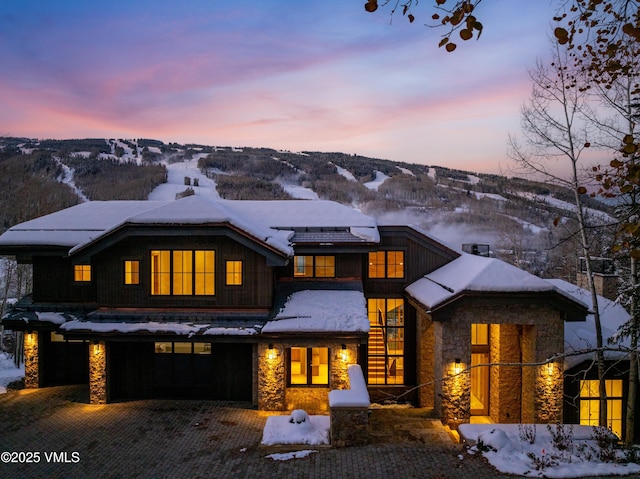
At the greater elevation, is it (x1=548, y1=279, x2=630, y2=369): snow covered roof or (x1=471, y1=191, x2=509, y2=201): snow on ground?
(x1=471, y1=191, x2=509, y2=201): snow on ground

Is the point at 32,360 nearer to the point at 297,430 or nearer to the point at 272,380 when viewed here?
the point at 272,380

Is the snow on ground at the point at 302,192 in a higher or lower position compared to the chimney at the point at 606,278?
higher

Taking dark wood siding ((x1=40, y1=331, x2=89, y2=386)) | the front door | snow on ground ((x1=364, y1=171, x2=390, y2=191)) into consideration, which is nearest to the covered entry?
dark wood siding ((x1=40, y1=331, x2=89, y2=386))

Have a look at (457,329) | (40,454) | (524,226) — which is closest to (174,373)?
(40,454)

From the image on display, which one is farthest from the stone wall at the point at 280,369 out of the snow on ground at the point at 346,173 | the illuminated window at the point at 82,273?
the snow on ground at the point at 346,173

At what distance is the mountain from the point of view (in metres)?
37.5

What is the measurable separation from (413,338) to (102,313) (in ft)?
39.8

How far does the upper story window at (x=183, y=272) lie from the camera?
15.3m

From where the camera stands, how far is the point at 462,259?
1805cm

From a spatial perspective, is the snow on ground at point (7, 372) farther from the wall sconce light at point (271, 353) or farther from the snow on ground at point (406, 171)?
the snow on ground at point (406, 171)

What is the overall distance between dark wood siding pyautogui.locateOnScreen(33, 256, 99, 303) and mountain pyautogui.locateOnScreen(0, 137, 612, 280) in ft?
46.4

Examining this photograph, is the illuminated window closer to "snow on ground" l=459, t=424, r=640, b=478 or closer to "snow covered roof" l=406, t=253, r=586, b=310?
"snow covered roof" l=406, t=253, r=586, b=310

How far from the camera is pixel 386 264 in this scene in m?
18.7

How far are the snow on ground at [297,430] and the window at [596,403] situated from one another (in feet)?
32.1
